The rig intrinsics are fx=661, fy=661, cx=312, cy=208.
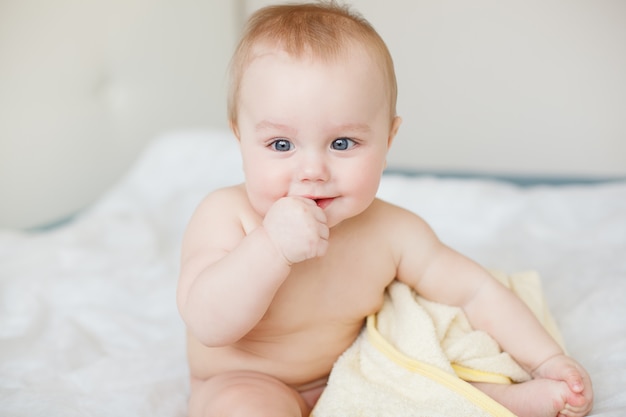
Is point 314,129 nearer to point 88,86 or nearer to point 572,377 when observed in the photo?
point 572,377

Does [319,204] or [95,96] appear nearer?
→ [319,204]

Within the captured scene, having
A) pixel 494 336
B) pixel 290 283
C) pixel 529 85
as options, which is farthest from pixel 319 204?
pixel 529 85

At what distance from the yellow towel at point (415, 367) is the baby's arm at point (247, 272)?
0.64 ft

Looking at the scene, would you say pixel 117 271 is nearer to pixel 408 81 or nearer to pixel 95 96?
pixel 95 96

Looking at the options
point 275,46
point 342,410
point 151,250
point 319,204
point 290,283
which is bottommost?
point 151,250

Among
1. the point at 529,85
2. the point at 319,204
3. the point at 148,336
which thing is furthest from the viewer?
the point at 529,85

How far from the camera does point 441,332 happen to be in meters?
0.95

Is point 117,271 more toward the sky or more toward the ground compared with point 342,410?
more toward the ground

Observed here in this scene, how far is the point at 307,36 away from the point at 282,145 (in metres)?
0.13

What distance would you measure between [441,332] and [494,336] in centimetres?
8

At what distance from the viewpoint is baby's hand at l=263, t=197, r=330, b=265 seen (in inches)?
28.8

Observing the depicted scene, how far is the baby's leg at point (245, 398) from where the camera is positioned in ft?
2.64

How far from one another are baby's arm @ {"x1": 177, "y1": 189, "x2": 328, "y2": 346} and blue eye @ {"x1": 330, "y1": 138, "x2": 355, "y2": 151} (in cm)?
8

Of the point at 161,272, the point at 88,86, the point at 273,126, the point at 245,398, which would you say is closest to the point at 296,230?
the point at 273,126
